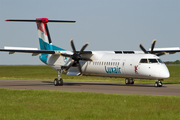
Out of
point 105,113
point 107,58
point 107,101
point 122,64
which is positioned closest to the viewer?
point 105,113

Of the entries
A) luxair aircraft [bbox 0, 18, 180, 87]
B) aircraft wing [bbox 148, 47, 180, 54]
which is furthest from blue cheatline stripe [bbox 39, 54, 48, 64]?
aircraft wing [bbox 148, 47, 180, 54]

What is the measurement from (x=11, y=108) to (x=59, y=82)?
16550mm

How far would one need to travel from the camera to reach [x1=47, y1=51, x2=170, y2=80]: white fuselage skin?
25.8 meters

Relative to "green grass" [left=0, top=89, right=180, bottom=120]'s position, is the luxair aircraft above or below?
above

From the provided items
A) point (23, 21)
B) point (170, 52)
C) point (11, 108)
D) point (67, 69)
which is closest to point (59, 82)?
point (67, 69)

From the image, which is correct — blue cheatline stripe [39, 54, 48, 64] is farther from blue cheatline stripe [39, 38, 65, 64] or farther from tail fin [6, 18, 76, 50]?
tail fin [6, 18, 76, 50]

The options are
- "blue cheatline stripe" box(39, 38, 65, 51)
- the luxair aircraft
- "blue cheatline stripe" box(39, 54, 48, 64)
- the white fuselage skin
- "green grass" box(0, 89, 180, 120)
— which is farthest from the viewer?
"blue cheatline stripe" box(39, 38, 65, 51)

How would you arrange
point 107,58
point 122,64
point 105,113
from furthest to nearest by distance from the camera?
point 107,58 → point 122,64 → point 105,113

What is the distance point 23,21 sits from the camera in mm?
34375

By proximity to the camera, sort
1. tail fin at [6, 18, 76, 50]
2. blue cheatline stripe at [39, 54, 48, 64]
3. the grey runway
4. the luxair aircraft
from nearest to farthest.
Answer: the grey runway < the luxair aircraft < blue cheatline stripe at [39, 54, 48, 64] < tail fin at [6, 18, 76, 50]

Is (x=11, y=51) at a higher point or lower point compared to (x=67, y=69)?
higher

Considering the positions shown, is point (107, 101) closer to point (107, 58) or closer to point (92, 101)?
point (92, 101)

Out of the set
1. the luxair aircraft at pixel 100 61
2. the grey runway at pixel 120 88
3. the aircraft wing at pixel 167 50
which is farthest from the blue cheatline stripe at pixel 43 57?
the aircraft wing at pixel 167 50

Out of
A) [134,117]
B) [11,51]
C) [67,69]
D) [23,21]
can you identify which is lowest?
[134,117]
